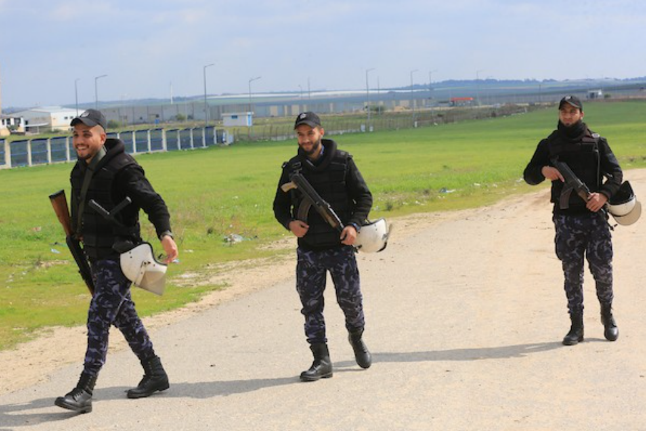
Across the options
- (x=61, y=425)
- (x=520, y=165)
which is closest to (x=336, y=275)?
(x=61, y=425)

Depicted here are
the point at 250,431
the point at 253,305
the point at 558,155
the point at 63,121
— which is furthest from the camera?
the point at 63,121

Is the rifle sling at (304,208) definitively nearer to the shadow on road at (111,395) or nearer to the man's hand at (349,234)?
the man's hand at (349,234)

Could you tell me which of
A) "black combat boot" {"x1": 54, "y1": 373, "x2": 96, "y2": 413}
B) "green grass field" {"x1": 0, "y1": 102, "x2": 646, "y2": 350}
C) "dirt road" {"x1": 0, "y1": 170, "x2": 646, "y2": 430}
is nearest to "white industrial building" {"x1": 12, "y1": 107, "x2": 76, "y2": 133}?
"green grass field" {"x1": 0, "y1": 102, "x2": 646, "y2": 350}

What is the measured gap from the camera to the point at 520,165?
39969 mm

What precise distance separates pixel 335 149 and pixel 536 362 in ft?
7.31

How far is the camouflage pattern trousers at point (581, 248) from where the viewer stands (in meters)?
9.40

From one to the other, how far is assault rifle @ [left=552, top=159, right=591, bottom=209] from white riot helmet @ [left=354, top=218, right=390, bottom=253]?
1703mm

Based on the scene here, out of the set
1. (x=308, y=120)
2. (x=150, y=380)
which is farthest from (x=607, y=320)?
(x=150, y=380)

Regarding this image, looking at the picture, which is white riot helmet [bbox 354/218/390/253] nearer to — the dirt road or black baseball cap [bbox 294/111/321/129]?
black baseball cap [bbox 294/111/321/129]

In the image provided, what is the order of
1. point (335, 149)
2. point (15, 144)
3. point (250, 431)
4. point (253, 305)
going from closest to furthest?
1. point (250, 431)
2. point (335, 149)
3. point (253, 305)
4. point (15, 144)

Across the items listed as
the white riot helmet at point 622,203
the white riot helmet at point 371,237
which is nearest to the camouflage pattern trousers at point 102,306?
the white riot helmet at point 371,237

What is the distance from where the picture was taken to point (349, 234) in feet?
26.8

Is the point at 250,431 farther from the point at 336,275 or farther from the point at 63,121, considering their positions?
the point at 63,121

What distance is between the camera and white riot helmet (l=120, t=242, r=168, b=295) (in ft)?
25.0
